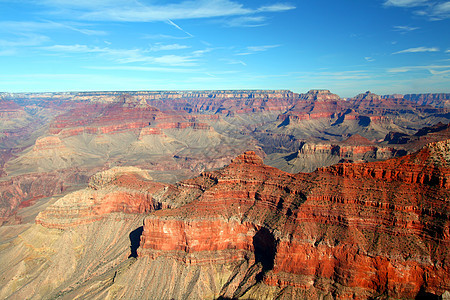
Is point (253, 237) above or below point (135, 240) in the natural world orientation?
above

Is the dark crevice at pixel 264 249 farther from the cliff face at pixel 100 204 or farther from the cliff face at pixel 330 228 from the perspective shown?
the cliff face at pixel 100 204

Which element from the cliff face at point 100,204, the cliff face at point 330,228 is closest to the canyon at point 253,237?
the cliff face at point 330,228

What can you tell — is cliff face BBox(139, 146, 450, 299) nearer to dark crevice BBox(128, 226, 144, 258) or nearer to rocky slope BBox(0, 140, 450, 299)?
rocky slope BBox(0, 140, 450, 299)

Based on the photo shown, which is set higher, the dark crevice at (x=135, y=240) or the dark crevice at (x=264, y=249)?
the dark crevice at (x=264, y=249)

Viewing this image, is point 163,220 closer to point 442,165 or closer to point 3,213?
point 442,165

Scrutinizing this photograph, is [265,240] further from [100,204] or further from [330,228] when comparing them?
[100,204]

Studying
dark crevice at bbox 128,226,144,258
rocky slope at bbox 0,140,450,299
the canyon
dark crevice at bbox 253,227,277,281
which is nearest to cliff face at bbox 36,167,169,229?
the canyon

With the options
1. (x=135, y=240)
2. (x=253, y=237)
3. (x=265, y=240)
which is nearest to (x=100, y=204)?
(x=135, y=240)

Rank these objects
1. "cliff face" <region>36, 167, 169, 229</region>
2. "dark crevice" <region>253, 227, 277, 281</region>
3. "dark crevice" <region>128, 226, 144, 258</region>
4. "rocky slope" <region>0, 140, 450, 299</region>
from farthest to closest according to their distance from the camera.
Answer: "cliff face" <region>36, 167, 169, 229</region>, "dark crevice" <region>128, 226, 144, 258</region>, "dark crevice" <region>253, 227, 277, 281</region>, "rocky slope" <region>0, 140, 450, 299</region>
